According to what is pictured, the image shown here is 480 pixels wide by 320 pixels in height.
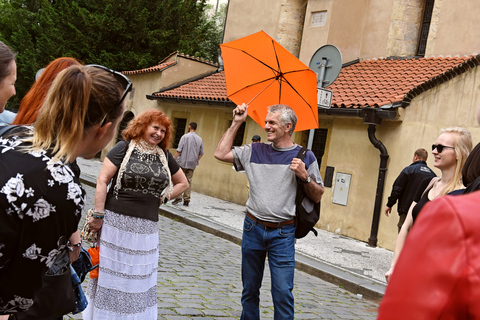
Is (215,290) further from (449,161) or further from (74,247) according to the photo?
(74,247)

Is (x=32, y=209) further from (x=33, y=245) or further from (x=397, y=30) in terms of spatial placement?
(x=397, y=30)

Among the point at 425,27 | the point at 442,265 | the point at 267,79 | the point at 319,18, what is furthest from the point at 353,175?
the point at 442,265

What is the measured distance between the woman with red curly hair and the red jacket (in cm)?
373

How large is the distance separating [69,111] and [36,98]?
21.3 inches

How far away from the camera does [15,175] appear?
1.81 m

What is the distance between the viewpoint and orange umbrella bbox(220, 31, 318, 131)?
5.57 metres

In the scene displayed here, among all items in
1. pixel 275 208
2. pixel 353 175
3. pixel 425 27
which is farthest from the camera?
pixel 425 27

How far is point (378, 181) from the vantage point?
13.0 m

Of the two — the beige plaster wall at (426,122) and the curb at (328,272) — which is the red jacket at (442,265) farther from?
the beige plaster wall at (426,122)

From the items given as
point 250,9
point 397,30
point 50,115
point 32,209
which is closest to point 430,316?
point 32,209

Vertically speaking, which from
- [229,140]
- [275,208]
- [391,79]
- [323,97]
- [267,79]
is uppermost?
[391,79]

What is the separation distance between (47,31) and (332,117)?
69.2 feet

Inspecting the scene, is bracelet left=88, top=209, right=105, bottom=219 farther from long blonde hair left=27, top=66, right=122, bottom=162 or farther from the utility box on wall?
the utility box on wall

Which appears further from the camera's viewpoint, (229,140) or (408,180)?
(408,180)
